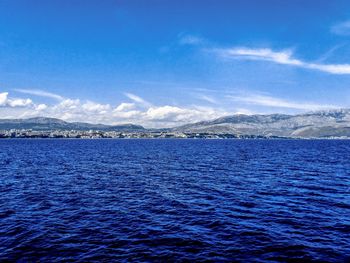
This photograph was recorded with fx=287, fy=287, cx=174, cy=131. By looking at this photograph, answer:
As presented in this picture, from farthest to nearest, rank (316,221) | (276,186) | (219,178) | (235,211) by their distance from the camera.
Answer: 1. (219,178)
2. (276,186)
3. (235,211)
4. (316,221)

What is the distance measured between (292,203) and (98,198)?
33805 mm

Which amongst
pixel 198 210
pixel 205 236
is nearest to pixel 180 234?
pixel 205 236

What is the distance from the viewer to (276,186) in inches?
2510

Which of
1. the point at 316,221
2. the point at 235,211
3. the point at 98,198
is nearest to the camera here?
the point at 316,221

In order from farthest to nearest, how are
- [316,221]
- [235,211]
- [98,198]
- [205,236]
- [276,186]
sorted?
[276,186], [98,198], [235,211], [316,221], [205,236]

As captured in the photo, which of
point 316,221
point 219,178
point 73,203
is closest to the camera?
point 316,221

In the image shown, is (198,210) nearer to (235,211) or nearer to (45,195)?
(235,211)

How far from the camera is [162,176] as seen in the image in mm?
78562

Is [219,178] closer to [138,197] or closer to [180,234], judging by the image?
[138,197]

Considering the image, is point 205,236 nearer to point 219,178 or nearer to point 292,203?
point 292,203

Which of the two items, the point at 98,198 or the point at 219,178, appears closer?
the point at 98,198

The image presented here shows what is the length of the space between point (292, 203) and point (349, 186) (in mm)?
24609

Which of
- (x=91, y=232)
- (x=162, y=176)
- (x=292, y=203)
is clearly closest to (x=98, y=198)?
(x=91, y=232)

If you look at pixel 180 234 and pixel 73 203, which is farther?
pixel 73 203
